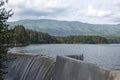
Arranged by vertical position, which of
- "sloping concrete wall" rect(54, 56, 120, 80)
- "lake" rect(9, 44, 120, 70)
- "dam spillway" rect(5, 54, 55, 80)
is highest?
"sloping concrete wall" rect(54, 56, 120, 80)

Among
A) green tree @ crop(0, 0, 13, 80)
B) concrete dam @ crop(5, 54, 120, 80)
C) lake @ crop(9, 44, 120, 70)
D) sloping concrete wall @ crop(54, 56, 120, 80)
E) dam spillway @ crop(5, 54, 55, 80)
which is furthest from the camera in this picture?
lake @ crop(9, 44, 120, 70)

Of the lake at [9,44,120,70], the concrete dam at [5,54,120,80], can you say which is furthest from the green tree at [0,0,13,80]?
the lake at [9,44,120,70]

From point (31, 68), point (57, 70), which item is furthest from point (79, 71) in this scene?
point (31, 68)

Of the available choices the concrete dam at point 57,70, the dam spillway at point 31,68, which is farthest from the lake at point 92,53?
the concrete dam at point 57,70

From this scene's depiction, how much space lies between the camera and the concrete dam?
10.7 m

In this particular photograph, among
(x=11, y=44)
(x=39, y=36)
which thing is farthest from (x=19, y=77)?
(x=39, y=36)

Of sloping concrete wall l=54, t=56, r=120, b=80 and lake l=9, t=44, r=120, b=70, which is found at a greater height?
sloping concrete wall l=54, t=56, r=120, b=80

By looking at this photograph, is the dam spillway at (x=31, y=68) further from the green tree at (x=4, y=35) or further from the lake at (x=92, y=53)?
the lake at (x=92, y=53)

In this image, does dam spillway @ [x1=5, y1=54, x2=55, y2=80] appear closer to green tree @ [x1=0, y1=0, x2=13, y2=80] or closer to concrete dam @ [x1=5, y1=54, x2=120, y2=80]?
concrete dam @ [x1=5, y1=54, x2=120, y2=80]

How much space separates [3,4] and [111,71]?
9456mm

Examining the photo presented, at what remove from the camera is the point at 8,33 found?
1664 cm

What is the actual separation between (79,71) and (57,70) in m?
4.77

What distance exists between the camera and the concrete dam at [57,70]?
10.7 m

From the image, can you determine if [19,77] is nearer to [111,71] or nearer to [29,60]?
[29,60]
